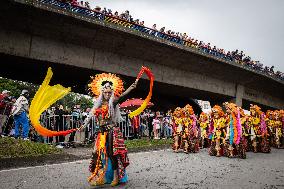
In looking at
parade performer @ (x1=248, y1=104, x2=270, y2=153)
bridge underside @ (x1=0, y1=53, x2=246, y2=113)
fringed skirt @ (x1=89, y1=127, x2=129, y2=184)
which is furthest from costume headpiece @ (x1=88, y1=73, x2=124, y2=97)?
bridge underside @ (x1=0, y1=53, x2=246, y2=113)

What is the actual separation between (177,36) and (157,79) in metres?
3.52

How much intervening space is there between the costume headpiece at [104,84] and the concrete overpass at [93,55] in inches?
439

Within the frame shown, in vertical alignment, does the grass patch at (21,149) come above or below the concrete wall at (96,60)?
below

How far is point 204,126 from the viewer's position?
15.6 m

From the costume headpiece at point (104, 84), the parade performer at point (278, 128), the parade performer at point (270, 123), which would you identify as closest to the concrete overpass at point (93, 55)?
the parade performer at point (270, 123)

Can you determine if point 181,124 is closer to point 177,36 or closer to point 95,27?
point 95,27

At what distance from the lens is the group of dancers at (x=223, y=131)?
11836 millimetres

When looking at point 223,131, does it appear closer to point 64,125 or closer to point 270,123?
point 270,123

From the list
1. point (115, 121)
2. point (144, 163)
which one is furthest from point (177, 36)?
point (115, 121)

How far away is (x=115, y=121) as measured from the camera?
622 cm

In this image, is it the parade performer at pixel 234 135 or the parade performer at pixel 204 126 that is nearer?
the parade performer at pixel 234 135

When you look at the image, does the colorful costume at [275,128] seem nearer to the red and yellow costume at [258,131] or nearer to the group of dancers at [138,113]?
the group of dancers at [138,113]

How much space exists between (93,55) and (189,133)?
33.5 ft

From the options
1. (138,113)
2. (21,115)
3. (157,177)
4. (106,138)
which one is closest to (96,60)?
(21,115)
